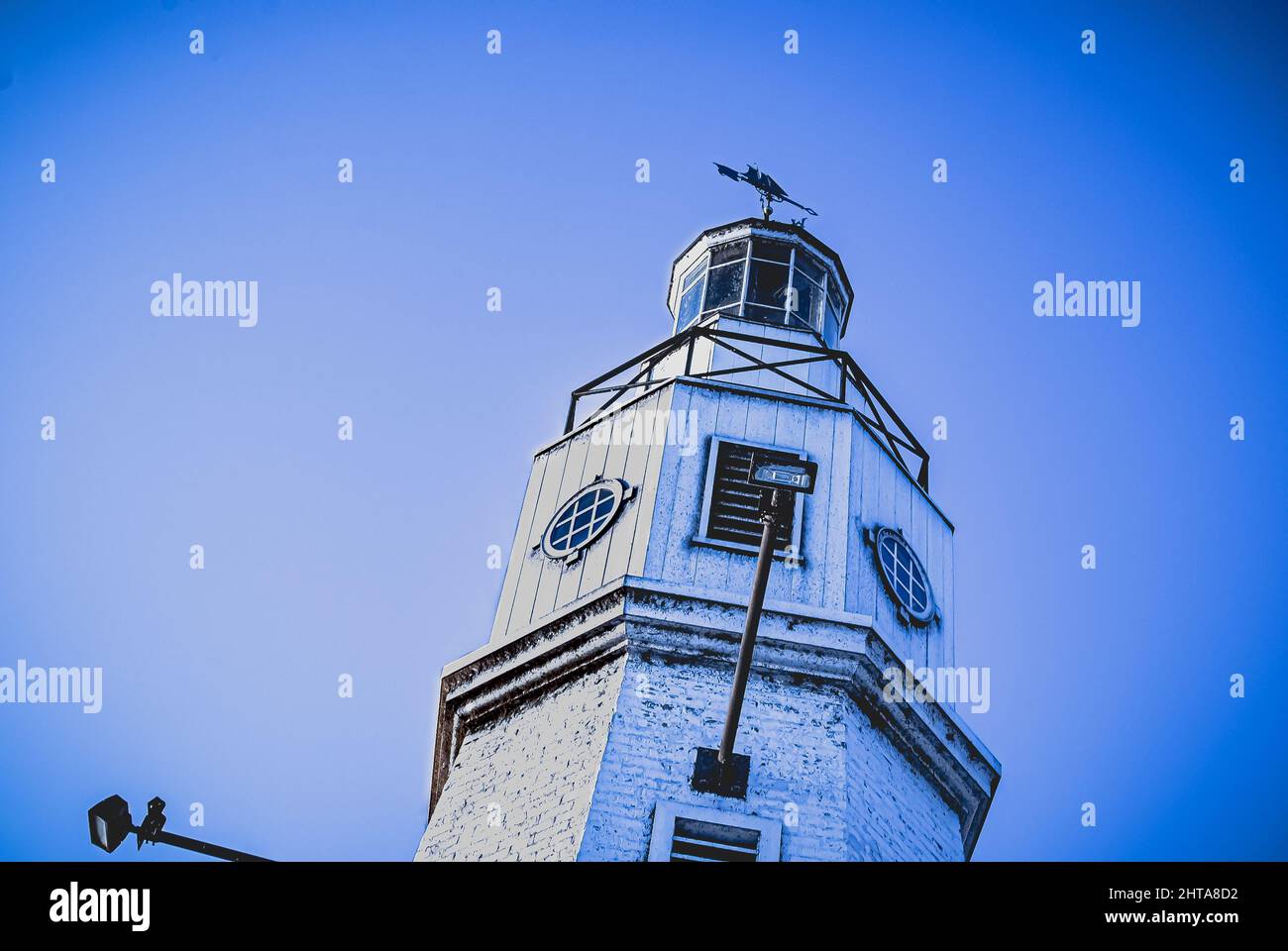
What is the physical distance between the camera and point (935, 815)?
1761cm

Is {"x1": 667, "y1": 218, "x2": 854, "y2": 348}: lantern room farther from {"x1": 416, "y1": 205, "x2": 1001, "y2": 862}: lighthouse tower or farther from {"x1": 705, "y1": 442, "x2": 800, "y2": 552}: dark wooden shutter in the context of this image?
{"x1": 705, "y1": 442, "x2": 800, "y2": 552}: dark wooden shutter

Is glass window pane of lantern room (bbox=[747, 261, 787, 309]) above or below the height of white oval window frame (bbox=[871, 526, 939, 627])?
above

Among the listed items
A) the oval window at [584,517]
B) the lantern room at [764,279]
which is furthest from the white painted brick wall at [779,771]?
the lantern room at [764,279]

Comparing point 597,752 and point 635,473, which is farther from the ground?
point 635,473

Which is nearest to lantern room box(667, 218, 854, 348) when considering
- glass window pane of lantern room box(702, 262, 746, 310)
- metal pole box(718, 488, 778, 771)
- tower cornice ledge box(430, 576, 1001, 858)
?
glass window pane of lantern room box(702, 262, 746, 310)

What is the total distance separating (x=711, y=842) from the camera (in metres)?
15.5

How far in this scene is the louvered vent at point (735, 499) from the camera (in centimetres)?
1822

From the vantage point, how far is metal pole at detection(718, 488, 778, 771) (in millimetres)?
13744

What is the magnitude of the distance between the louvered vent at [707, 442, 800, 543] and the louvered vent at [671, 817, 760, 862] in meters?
3.45

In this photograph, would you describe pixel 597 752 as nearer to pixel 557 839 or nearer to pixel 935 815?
pixel 557 839
